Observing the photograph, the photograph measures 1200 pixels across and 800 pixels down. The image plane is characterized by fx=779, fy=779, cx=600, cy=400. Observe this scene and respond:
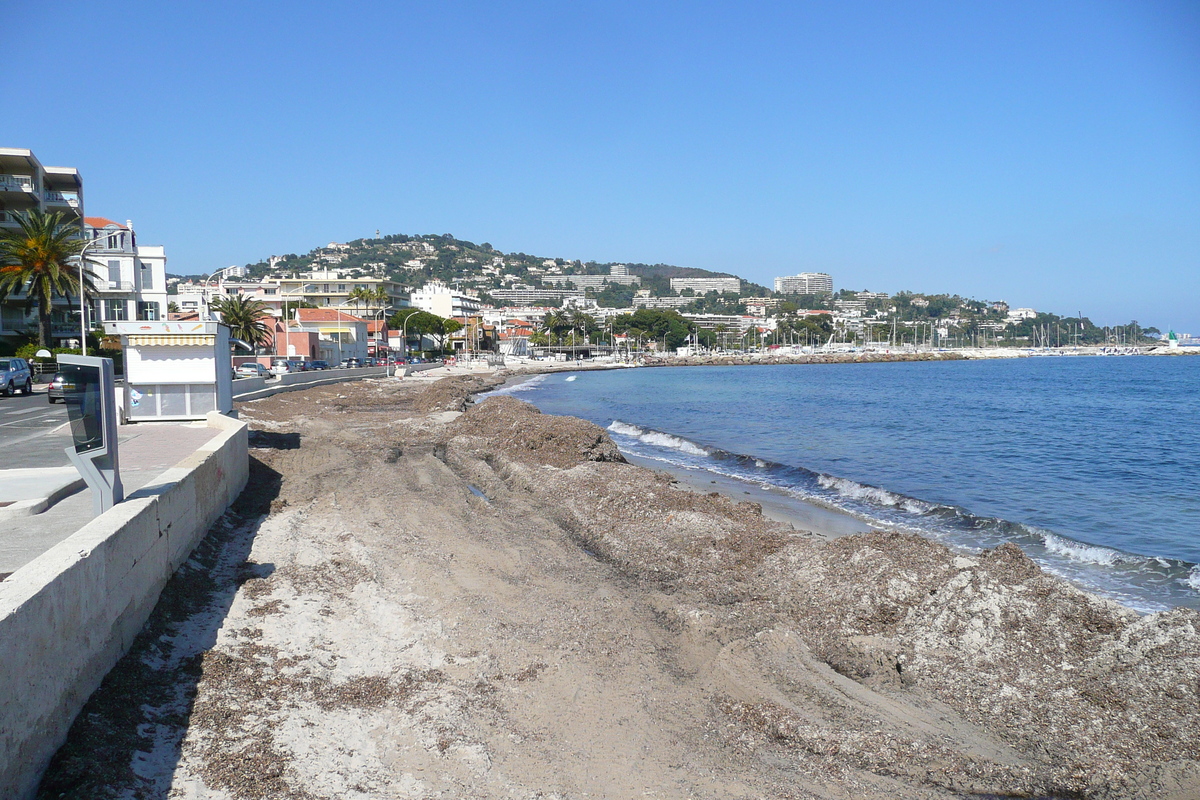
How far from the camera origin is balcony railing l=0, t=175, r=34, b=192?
57.6m

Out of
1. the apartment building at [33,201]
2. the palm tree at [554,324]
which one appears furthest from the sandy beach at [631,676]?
the palm tree at [554,324]

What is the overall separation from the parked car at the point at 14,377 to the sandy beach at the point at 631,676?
3067cm

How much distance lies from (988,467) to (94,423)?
22797 millimetres

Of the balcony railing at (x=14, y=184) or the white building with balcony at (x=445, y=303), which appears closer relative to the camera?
the balcony railing at (x=14, y=184)

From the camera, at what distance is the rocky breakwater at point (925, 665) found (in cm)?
596

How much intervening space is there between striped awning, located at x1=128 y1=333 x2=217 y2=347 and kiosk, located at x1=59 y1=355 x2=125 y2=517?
11.4 metres

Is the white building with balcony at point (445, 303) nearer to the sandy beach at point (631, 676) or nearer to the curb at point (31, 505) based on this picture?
the curb at point (31, 505)

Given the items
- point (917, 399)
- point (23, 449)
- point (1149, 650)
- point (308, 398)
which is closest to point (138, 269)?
point (308, 398)

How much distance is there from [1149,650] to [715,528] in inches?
246

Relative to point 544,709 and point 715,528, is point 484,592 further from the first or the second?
point 715,528

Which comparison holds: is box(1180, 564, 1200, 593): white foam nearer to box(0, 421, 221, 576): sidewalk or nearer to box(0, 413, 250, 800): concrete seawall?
box(0, 413, 250, 800): concrete seawall

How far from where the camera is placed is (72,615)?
17.2 feet

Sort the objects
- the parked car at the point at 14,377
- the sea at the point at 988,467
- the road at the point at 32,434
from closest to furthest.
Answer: the sea at the point at 988,467 → the road at the point at 32,434 → the parked car at the point at 14,377

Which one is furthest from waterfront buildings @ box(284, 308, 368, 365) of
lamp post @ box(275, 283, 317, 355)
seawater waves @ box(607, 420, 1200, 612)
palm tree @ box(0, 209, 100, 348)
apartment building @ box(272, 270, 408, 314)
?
seawater waves @ box(607, 420, 1200, 612)
